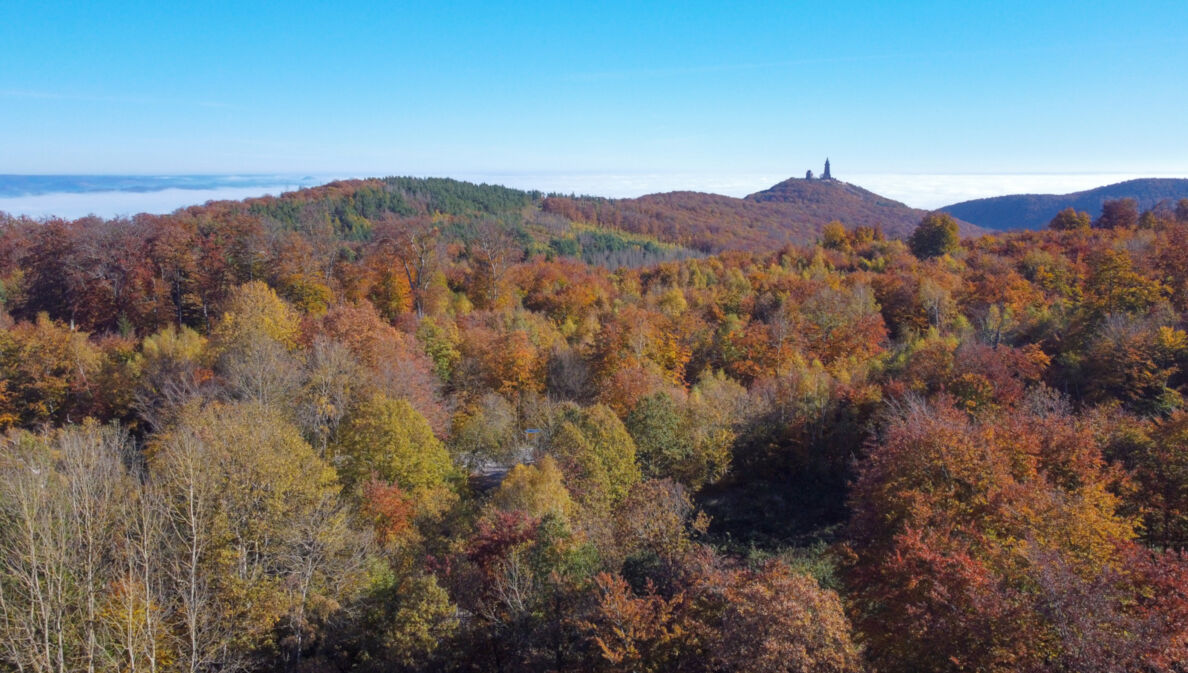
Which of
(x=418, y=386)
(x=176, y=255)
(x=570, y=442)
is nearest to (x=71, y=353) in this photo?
(x=176, y=255)

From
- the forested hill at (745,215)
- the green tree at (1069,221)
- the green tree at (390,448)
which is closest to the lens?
the green tree at (390,448)

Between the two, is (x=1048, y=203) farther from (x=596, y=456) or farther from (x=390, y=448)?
(x=390, y=448)

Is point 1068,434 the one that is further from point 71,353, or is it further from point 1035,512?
point 71,353

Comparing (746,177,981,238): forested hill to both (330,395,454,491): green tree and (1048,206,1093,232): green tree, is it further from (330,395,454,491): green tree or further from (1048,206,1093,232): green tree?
(330,395,454,491): green tree

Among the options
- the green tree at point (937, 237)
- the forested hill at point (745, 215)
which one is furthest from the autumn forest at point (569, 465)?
the forested hill at point (745, 215)

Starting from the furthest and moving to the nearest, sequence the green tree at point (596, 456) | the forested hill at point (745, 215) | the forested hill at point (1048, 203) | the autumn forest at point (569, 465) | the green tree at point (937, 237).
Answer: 1. the forested hill at point (745, 215)
2. the forested hill at point (1048, 203)
3. the green tree at point (937, 237)
4. the green tree at point (596, 456)
5. the autumn forest at point (569, 465)

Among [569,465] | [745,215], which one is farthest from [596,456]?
[745,215]

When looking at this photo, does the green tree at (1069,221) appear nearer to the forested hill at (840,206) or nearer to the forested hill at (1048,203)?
the forested hill at (1048,203)

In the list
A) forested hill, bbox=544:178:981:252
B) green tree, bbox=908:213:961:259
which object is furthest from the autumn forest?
forested hill, bbox=544:178:981:252
